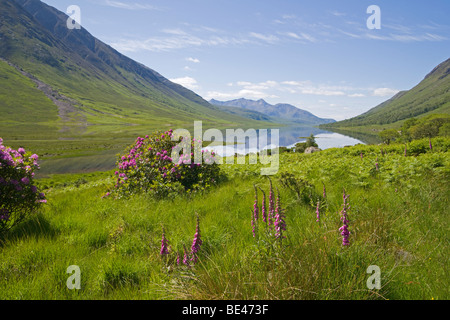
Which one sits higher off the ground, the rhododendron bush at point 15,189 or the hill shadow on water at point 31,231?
the rhododendron bush at point 15,189

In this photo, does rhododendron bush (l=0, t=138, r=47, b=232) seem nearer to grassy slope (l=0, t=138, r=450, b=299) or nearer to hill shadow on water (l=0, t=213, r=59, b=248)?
hill shadow on water (l=0, t=213, r=59, b=248)

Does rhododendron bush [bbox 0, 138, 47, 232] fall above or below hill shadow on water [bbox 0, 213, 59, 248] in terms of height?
above

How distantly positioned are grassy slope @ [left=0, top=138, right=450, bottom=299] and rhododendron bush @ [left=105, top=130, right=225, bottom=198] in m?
1.49

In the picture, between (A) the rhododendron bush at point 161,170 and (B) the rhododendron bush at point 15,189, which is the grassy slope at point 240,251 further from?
(A) the rhododendron bush at point 161,170

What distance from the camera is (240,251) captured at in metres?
3.54

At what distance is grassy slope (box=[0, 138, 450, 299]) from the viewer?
2711 millimetres

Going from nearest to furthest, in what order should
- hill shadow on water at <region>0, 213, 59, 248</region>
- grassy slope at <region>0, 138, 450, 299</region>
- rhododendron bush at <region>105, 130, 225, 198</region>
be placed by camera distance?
grassy slope at <region>0, 138, 450, 299</region> < hill shadow on water at <region>0, 213, 59, 248</region> < rhododendron bush at <region>105, 130, 225, 198</region>

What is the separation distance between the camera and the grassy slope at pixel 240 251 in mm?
2711

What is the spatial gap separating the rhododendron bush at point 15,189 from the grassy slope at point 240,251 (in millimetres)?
440

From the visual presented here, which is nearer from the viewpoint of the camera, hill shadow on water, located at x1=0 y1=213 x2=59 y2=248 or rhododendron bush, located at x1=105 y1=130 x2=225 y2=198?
hill shadow on water, located at x1=0 y1=213 x2=59 y2=248

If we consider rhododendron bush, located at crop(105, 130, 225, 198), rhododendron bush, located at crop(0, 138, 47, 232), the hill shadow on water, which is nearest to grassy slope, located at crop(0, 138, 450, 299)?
the hill shadow on water

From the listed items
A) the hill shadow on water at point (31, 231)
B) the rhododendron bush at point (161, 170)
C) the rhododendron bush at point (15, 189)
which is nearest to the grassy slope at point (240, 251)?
the hill shadow on water at point (31, 231)
